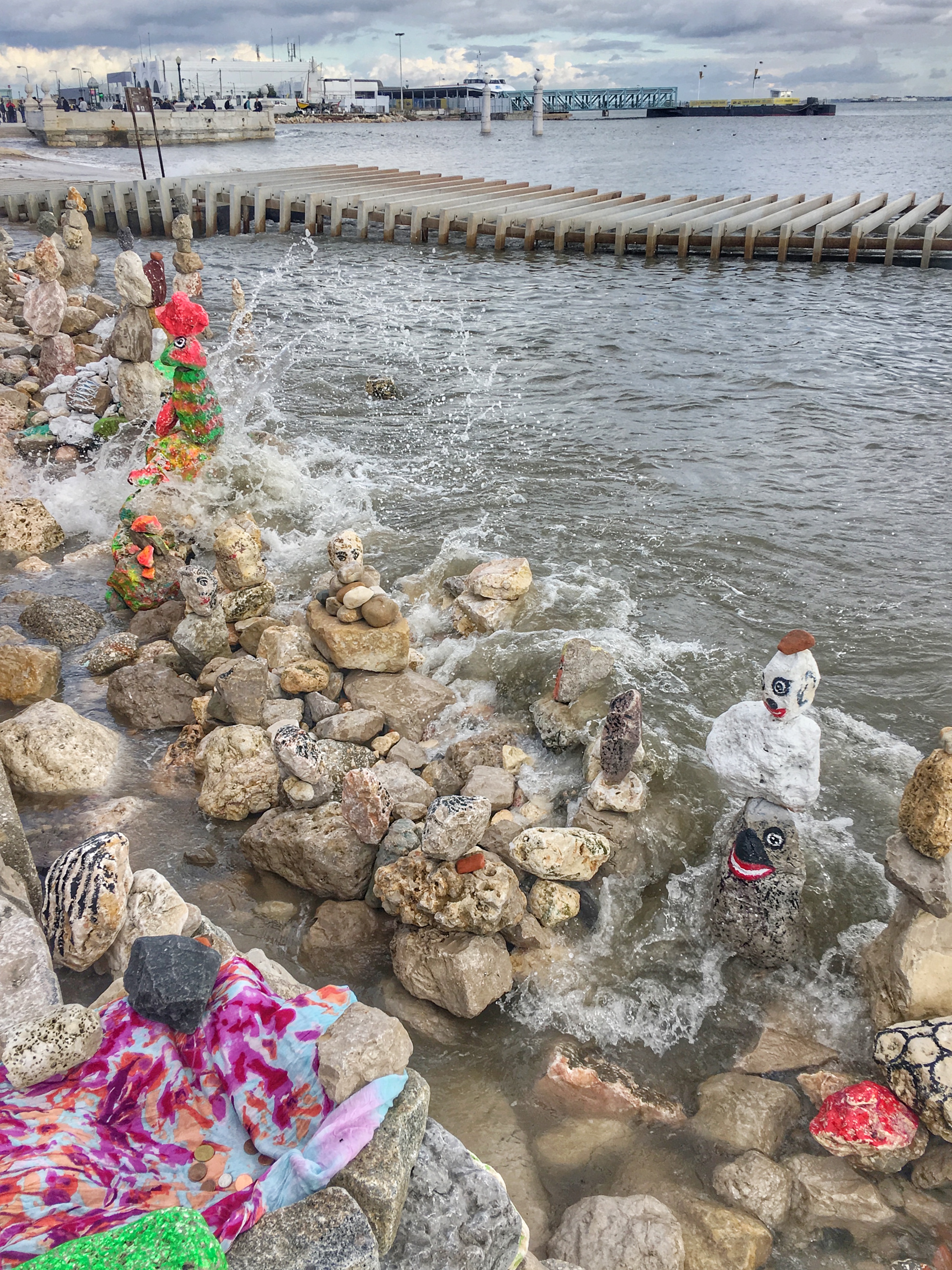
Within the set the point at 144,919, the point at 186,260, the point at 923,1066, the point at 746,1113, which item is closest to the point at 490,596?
Result: the point at 144,919

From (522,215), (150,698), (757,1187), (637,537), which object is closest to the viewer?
(757,1187)

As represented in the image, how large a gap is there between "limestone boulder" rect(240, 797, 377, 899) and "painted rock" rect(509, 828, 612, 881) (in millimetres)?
782

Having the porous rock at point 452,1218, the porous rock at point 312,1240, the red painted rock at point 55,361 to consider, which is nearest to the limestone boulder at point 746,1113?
the porous rock at point 452,1218

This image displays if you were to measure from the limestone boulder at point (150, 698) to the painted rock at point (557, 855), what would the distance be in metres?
2.57

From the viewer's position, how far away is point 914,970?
3514mm

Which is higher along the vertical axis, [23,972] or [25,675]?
[23,972]

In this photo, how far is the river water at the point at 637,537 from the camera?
395 centimetres

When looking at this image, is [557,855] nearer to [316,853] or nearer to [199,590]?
[316,853]

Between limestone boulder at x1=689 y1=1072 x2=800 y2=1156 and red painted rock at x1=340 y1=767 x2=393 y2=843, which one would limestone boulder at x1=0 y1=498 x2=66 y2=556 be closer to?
red painted rock at x1=340 y1=767 x2=393 y2=843

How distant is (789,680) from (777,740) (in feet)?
1.09

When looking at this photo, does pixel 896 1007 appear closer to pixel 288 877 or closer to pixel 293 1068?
pixel 293 1068

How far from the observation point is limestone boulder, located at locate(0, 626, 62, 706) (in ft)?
18.3

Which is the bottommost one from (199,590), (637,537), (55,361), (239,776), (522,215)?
(239,776)

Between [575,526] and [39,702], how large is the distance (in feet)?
16.8
